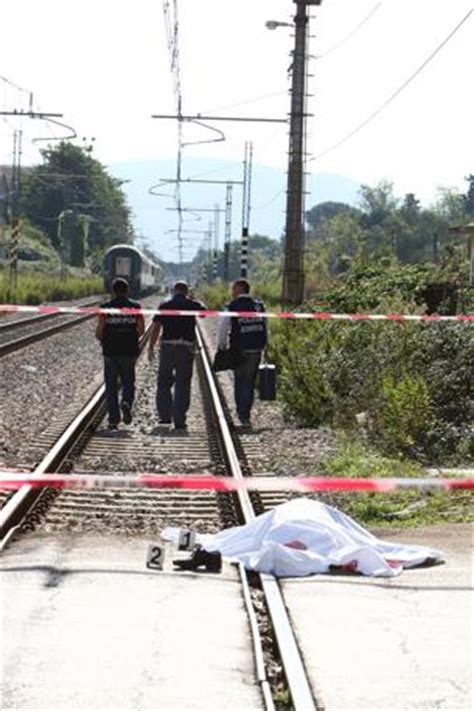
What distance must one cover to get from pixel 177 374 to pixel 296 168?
1587cm

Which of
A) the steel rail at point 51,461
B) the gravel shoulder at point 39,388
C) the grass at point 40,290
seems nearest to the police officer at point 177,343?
the steel rail at point 51,461

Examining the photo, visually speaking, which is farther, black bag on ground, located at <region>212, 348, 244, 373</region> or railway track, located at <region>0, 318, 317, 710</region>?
black bag on ground, located at <region>212, 348, 244, 373</region>

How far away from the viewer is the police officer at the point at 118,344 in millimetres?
15820

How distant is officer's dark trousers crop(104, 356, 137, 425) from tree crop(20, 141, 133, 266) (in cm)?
12833

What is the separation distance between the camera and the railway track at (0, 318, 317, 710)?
687 cm

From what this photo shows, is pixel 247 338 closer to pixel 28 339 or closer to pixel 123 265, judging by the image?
pixel 28 339

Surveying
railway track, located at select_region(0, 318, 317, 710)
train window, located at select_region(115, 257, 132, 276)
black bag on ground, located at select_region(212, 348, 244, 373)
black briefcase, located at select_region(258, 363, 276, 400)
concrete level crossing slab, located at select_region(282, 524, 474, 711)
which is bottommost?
railway track, located at select_region(0, 318, 317, 710)

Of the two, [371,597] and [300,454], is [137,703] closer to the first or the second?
[371,597]

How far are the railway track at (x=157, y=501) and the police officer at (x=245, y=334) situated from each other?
27.0 inches

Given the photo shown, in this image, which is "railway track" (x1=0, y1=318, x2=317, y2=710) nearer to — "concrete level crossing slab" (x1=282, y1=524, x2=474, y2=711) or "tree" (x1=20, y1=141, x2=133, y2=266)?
"concrete level crossing slab" (x1=282, y1=524, x2=474, y2=711)

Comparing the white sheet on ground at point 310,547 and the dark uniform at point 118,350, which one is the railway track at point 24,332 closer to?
the dark uniform at point 118,350

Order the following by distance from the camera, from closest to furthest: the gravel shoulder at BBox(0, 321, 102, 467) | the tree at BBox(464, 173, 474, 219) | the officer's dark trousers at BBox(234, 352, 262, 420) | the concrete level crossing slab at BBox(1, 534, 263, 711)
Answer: the concrete level crossing slab at BBox(1, 534, 263, 711) < the gravel shoulder at BBox(0, 321, 102, 467) < the officer's dark trousers at BBox(234, 352, 262, 420) < the tree at BBox(464, 173, 474, 219)

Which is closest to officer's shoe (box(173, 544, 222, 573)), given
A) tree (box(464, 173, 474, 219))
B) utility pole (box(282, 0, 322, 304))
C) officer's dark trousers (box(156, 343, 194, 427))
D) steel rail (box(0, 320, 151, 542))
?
steel rail (box(0, 320, 151, 542))

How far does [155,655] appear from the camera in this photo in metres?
6.43
